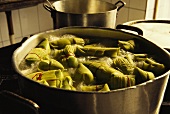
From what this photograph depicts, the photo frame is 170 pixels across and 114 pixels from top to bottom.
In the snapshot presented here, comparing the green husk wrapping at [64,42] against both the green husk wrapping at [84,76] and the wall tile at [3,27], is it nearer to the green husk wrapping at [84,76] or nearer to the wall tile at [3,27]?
the green husk wrapping at [84,76]

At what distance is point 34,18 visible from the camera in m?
1.75

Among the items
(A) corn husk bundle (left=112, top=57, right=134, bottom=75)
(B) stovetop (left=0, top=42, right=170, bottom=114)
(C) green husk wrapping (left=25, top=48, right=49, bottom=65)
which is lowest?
(B) stovetop (left=0, top=42, right=170, bottom=114)

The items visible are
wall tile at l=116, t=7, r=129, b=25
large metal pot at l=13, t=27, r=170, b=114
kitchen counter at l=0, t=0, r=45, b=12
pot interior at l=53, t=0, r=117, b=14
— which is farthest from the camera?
wall tile at l=116, t=7, r=129, b=25

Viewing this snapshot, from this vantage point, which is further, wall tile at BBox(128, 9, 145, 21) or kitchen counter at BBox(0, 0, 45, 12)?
wall tile at BBox(128, 9, 145, 21)

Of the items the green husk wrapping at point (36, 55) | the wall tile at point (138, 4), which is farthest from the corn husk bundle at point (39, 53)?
the wall tile at point (138, 4)

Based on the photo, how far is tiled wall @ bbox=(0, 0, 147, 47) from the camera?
149 cm

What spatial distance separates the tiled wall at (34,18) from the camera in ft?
4.89

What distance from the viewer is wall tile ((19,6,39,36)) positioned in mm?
1681

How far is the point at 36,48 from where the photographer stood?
584 mm

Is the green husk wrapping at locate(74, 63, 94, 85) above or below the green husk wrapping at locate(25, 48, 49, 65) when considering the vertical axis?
below

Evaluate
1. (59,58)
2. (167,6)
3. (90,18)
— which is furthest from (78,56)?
(167,6)

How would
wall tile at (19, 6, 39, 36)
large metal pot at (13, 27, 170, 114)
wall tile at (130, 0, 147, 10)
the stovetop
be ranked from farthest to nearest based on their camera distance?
wall tile at (19, 6, 39, 36) → wall tile at (130, 0, 147, 10) → the stovetop → large metal pot at (13, 27, 170, 114)

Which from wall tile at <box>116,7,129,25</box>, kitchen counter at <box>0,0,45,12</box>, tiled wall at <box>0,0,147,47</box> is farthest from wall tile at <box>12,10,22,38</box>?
wall tile at <box>116,7,129,25</box>

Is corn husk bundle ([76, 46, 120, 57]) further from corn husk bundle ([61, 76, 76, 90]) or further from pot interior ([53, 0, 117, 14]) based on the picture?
pot interior ([53, 0, 117, 14])
